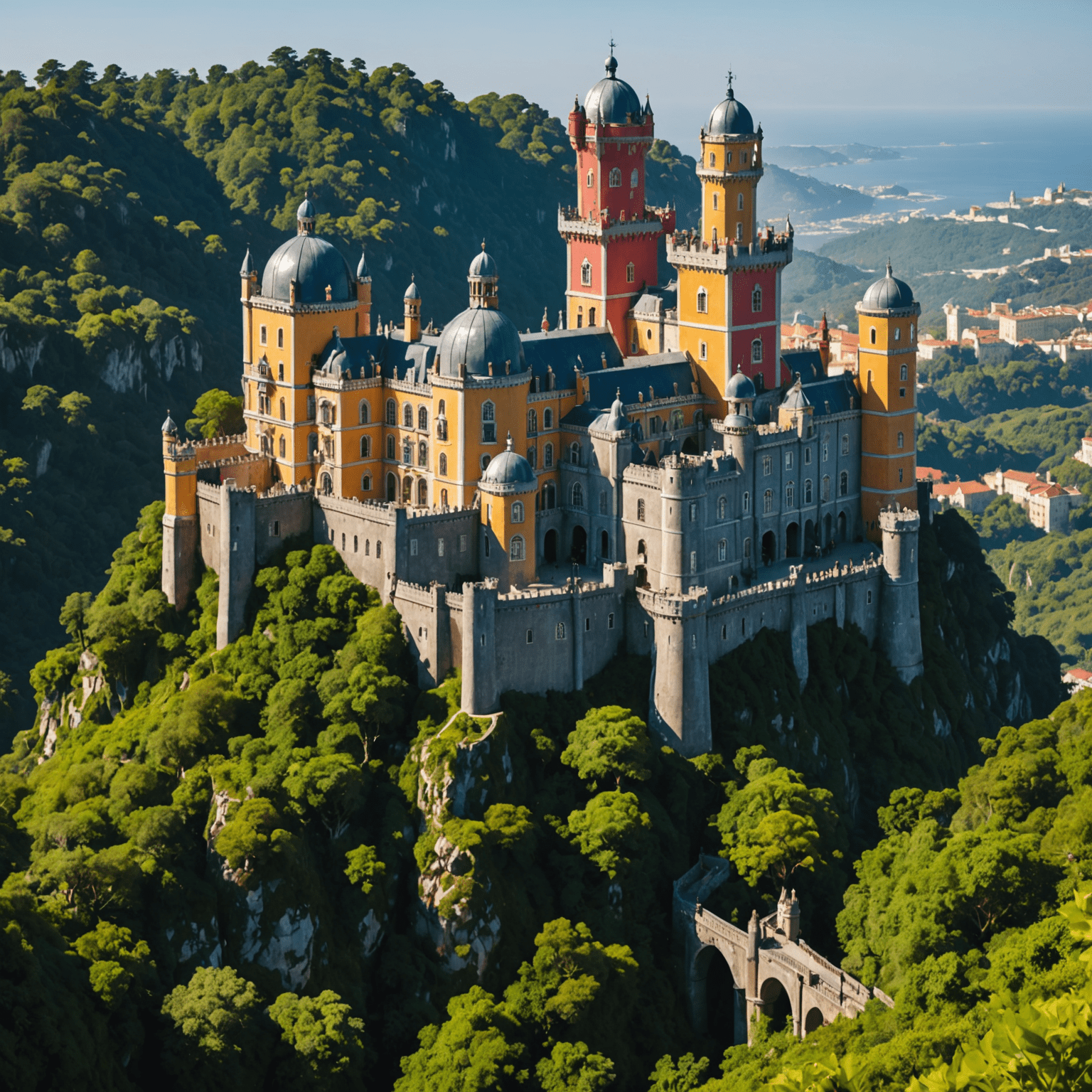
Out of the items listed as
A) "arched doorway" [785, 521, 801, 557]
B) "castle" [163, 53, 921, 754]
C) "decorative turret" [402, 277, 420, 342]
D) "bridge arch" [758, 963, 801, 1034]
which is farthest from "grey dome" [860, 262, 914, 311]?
"bridge arch" [758, 963, 801, 1034]

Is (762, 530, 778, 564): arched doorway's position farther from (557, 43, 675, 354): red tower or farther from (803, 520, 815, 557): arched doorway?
(557, 43, 675, 354): red tower

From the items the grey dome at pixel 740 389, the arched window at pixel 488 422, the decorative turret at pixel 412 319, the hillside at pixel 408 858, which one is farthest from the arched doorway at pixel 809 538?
the decorative turret at pixel 412 319

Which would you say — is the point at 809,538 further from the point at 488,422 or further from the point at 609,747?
the point at 609,747

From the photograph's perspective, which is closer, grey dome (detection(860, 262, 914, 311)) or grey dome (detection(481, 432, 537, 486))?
grey dome (detection(481, 432, 537, 486))

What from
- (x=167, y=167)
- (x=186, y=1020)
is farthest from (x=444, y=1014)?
(x=167, y=167)

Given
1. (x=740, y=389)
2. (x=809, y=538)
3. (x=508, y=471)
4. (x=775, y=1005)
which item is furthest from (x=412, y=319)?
(x=775, y=1005)

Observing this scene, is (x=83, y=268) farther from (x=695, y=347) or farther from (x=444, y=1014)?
(x=444, y=1014)
